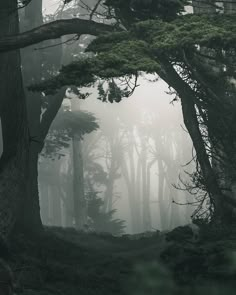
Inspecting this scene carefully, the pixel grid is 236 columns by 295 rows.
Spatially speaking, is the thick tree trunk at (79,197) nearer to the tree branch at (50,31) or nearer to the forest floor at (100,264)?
the forest floor at (100,264)

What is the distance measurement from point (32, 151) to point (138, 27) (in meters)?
8.07

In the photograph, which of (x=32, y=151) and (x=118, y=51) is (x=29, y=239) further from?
(x=118, y=51)

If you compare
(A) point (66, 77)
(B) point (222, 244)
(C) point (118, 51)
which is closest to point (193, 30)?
(C) point (118, 51)

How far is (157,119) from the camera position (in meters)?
56.8

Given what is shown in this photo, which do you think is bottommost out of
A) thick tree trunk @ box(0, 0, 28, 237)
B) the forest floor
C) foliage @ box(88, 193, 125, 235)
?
the forest floor

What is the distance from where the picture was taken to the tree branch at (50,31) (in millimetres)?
9617

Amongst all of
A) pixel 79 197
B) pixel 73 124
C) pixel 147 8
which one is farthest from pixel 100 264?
pixel 79 197

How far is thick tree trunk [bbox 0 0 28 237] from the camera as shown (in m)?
10.6

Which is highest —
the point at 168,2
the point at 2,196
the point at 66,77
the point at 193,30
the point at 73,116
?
the point at 73,116

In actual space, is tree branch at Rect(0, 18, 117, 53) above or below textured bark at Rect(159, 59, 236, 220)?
above

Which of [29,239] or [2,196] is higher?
[2,196]

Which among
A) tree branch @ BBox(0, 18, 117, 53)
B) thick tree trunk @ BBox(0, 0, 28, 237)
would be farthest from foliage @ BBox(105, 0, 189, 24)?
thick tree trunk @ BBox(0, 0, 28, 237)

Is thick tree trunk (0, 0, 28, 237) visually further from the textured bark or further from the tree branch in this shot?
the textured bark

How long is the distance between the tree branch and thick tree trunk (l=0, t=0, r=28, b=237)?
0.96m
